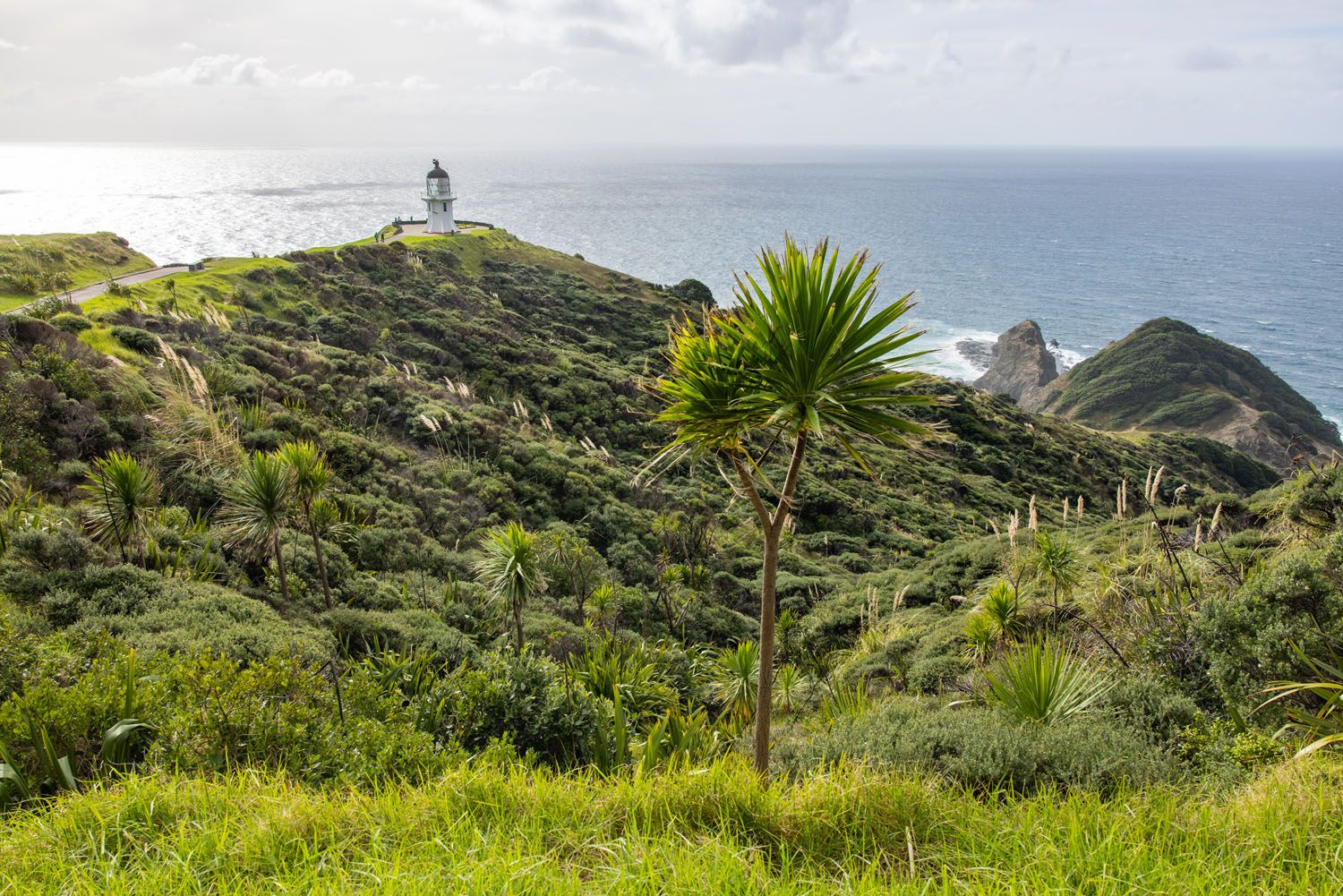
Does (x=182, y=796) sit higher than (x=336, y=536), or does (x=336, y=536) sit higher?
(x=182, y=796)

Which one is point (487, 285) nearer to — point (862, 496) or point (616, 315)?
point (616, 315)

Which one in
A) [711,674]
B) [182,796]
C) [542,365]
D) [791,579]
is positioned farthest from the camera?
[542,365]

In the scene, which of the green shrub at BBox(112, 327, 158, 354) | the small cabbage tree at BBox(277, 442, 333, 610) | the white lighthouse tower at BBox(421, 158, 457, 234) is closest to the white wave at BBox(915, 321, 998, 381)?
the white lighthouse tower at BBox(421, 158, 457, 234)

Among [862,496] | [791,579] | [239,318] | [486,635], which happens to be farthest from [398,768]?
[239,318]

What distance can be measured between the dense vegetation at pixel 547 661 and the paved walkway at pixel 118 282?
204 cm

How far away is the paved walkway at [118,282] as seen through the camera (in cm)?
2224

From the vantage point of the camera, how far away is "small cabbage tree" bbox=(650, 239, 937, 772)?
13.8 feet

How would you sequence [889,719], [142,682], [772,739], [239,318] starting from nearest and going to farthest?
[142,682]
[889,719]
[772,739]
[239,318]

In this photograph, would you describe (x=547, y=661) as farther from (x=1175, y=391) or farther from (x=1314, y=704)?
(x=1175, y=391)

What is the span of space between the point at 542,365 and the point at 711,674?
73.7 feet

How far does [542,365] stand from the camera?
3072cm

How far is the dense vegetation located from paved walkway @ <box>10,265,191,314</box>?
80.3 inches

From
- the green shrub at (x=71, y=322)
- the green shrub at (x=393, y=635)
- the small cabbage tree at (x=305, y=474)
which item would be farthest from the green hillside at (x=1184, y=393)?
the green shrub at (x=71, y=322)

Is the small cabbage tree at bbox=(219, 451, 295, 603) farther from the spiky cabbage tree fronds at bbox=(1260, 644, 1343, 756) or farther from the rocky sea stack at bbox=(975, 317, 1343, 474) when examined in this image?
the rocky sea stack at bbox=(975, 317, 1343, 474)
